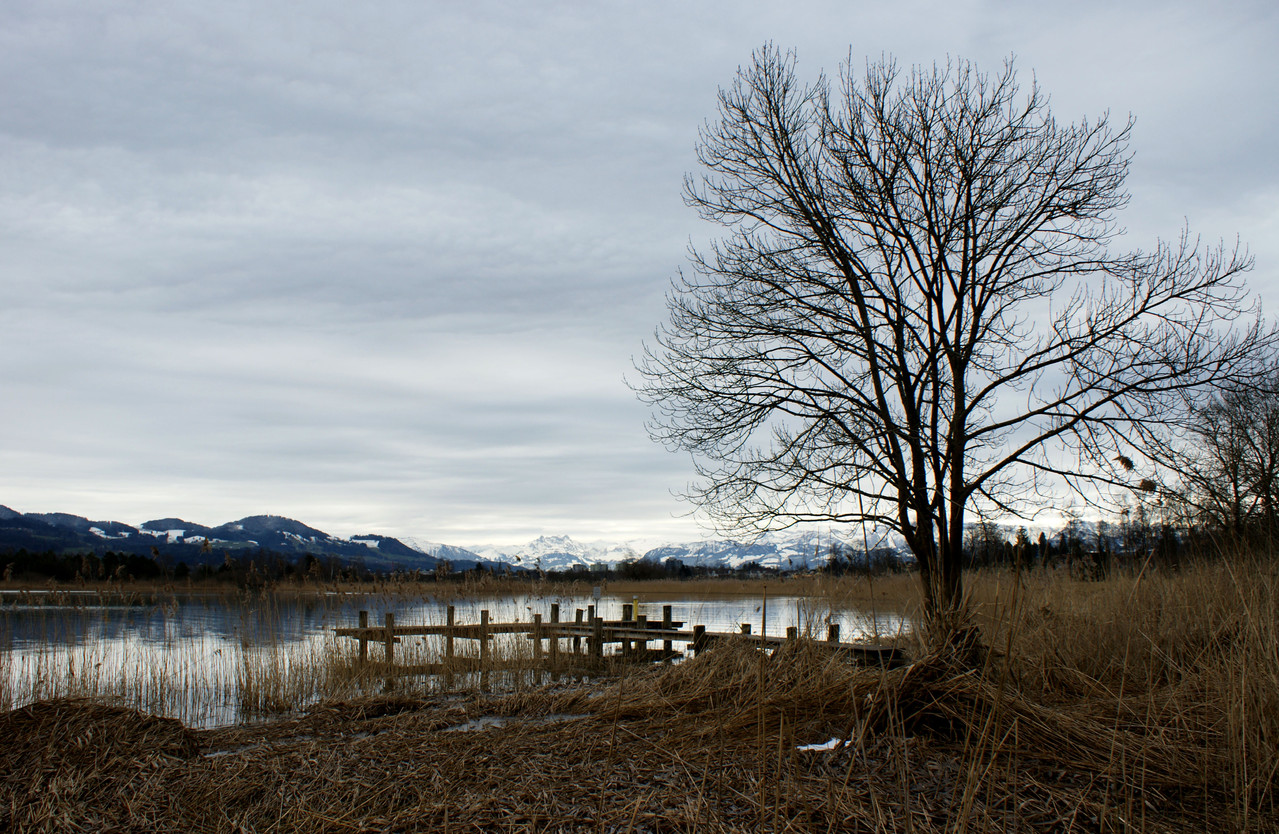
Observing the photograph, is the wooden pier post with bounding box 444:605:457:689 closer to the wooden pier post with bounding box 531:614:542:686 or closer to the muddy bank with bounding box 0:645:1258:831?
the wooden pier post with bounding box 531:614:542:686

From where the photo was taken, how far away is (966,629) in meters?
4.20

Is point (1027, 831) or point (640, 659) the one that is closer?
point (1027, 831)

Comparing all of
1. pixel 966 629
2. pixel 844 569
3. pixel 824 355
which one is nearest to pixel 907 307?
pixel 824 355

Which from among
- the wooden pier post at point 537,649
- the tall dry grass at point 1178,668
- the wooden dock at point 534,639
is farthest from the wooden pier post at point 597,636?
the tall dry grass at point 1178,668

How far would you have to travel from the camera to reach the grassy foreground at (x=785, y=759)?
280 cm

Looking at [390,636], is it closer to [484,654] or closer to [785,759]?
[484,654]

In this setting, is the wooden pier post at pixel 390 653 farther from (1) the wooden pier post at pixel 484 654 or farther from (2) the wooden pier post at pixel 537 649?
(2) the wooden pier post at pixel 537 649

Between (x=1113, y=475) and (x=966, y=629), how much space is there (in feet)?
25.3

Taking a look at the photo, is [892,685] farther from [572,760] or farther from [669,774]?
[572,760]

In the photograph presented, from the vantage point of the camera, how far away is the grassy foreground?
2799mm

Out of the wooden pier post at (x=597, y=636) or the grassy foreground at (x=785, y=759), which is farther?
the wooden pier post at (x=597, y=636)

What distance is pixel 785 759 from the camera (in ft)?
11.6

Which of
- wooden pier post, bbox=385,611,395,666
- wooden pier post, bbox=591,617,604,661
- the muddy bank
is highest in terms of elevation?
the muddy bank

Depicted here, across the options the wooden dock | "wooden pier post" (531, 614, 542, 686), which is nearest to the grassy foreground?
the wooden dock
